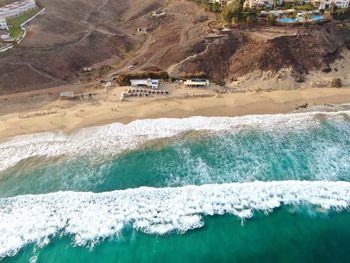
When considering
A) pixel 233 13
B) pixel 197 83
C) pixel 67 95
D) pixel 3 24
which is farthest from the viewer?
pixel 3 24

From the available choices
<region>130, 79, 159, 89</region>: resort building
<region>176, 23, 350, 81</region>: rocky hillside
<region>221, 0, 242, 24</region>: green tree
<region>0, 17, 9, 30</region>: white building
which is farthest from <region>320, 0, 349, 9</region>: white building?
<region>0, 17, 9, 30</region>: white building

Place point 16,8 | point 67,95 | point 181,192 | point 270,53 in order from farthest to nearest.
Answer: point 16,8 → point 270,53 → point 67,95 → point 181,192

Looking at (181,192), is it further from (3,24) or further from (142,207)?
(3,24)

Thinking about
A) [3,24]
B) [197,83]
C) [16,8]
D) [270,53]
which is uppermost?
[16,8]

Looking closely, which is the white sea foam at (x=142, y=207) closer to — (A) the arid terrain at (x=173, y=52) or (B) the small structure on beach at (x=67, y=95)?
(B) the small structure on beach at (x=67, y=95)

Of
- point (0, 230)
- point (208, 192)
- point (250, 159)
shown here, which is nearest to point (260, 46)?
point (250, 159)

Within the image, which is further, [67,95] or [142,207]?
[67,95]

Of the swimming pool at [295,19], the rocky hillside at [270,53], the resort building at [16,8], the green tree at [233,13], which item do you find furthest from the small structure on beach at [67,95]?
the swimming pool at [295,19]

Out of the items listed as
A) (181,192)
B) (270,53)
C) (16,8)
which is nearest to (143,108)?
(181,192)
